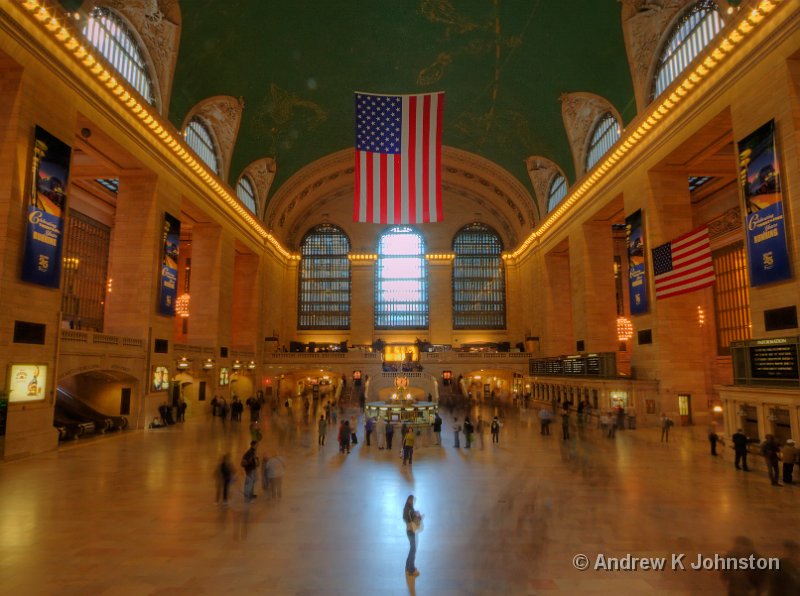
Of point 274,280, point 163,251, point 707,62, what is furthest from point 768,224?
point 274,280

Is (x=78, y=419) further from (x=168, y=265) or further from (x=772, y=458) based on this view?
(x=772, y=458)

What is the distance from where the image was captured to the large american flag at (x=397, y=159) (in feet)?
56.2

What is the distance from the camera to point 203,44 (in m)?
20.4

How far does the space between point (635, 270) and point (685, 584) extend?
17.3 meters

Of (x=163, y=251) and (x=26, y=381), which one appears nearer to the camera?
(x=26, y=381)

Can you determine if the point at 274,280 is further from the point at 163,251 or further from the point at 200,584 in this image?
the point at 200,584

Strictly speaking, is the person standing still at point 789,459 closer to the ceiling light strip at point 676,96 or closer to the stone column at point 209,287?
the ceiling light strip at point 676,96

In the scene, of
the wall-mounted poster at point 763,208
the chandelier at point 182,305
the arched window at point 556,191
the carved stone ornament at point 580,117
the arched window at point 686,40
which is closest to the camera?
the wall-mounted poster at point 763,208

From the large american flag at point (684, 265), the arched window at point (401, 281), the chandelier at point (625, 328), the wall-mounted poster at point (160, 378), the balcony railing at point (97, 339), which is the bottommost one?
the wall-mounted poster at point (160, 378)

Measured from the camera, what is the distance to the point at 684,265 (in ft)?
55.3

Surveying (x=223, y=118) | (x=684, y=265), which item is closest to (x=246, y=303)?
(x=223, y=118)

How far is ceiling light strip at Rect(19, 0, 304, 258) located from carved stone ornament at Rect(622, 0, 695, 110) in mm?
17445

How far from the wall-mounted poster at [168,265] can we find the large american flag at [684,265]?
1835cm

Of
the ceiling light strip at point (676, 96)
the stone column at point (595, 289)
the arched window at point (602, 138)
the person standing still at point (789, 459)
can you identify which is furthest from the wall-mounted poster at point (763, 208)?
the stone column at point (595, 289)
